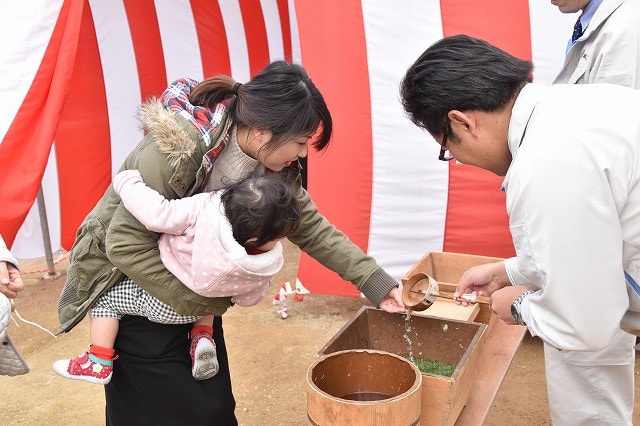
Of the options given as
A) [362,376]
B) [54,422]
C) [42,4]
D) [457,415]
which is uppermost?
[42,4]

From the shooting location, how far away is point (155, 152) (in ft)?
5.65

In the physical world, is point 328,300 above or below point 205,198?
below

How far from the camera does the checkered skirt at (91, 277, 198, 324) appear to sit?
5.96ft

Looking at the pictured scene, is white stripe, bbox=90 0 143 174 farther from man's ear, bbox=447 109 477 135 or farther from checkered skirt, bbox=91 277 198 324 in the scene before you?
man's ear, bbox=447 109 477 135

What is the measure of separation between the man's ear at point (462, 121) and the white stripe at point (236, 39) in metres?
4.77

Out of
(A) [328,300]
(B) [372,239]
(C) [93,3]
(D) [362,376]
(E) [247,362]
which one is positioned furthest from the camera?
(C) [93,3]

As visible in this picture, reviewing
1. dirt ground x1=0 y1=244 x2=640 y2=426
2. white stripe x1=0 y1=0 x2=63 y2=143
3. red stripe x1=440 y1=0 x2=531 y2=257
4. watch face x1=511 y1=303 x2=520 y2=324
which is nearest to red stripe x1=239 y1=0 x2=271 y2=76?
dirt ground x1=0 y1=244 x2=640 y2=426

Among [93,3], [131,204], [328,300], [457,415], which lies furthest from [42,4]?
[457,415]

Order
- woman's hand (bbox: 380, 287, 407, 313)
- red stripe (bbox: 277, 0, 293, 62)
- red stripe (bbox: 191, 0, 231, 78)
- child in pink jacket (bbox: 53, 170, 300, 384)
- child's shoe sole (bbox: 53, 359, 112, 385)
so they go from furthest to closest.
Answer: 1. red stripe (bbox: 277, 0, 293, 62)
2. red stripe (bbox: 191, 0, 231, 78)
3. woman's hand (bbox: 380, 287, 407, 313)
4. child's shoe sole (bbox: 53, 359, 112, 385)
5. child in pink jacket (bbox: 53, 170, 300, 384)

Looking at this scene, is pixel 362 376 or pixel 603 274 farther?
pixel 362 376

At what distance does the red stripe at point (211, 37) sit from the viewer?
565 centimetres

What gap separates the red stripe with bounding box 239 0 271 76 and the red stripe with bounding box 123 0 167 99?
0.96 m

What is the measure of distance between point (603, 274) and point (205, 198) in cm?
104

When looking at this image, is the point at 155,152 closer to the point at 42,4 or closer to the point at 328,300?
the point at 42,4
